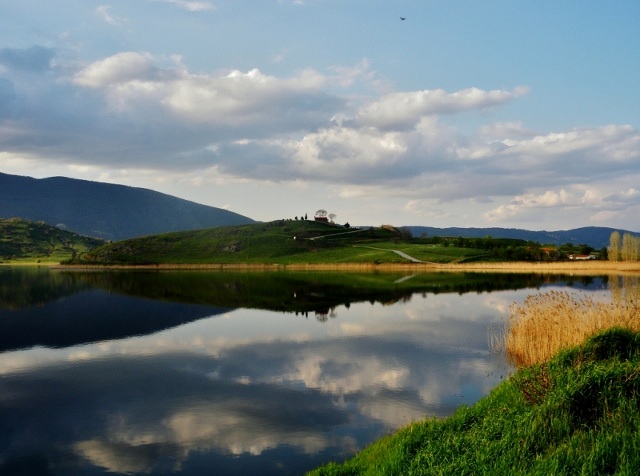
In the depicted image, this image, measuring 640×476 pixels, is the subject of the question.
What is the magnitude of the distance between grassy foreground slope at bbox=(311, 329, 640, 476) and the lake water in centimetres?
503

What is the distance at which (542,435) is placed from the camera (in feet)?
46.4

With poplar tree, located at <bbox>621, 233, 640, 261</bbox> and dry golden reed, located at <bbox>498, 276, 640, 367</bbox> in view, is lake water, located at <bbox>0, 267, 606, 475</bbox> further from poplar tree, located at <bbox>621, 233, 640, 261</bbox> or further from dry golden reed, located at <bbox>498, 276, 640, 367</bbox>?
poplar tree, located at <bbox>621, 233, 640, 261</bbox>

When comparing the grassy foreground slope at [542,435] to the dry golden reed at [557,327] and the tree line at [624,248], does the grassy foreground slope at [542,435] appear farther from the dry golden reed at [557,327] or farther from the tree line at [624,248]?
the tree line at [624,248]

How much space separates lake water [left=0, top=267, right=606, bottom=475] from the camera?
21.5 m

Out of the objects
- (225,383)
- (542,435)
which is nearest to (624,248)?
(225,383)

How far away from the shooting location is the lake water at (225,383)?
2153 cm

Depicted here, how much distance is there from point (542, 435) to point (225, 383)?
73.3ft

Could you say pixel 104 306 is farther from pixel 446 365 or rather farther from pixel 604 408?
pixel 604 408

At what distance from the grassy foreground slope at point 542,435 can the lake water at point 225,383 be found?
16.5ft

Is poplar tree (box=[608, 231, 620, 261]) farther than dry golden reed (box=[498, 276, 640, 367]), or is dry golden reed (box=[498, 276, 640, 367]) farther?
poplar tree (box=[608, 231, 620, 261])

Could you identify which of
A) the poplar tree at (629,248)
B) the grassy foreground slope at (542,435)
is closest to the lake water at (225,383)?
the grassy foreground slope at (542,435)

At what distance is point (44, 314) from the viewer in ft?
227

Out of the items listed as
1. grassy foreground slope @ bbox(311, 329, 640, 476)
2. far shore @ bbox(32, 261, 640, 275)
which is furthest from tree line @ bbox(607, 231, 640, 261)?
grassy foreground slope @ bbox(311, 329, 640, 476)

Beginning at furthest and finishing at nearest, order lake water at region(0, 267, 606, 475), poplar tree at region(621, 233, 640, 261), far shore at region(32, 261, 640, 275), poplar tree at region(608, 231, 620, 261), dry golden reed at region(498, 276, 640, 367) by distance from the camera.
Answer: poplar tree at region(608, 231, 620, 261), poplar tree at region(621, 233, 640, 261), far shore at region(32, 261, 640, 275), dry golden reed at region(498, 276, 640, 367), lake water at region(0, 267, 606, 475)
